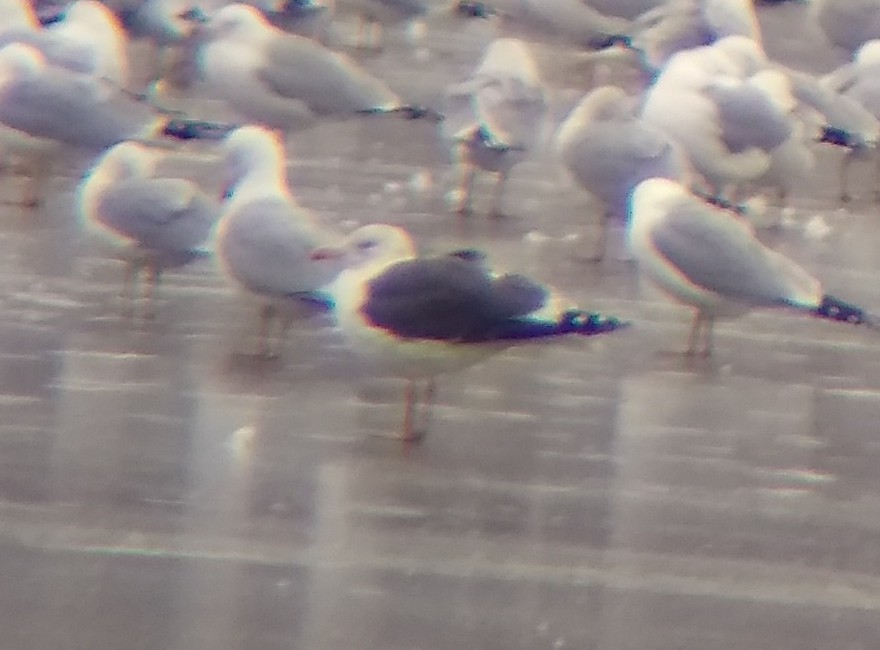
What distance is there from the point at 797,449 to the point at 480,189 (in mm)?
3803

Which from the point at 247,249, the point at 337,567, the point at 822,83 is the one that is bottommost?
the point at 337,567

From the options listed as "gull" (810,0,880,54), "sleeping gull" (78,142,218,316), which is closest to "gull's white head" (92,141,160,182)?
"sleeping gull" (78,142,218,316)

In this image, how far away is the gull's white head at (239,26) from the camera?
10.9m

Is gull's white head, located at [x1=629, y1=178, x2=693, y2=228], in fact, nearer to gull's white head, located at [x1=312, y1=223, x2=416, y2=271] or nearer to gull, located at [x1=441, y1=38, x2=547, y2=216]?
gull's white head, located at [x1=312, y1=223, x2=416, y2=271]

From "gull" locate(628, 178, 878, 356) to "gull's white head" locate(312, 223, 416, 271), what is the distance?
133 centimetres

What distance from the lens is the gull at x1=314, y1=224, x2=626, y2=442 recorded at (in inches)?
258

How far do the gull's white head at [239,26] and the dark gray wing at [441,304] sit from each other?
4.52 metres

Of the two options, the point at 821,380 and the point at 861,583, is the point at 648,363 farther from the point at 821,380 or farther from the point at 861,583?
the point at 861,583

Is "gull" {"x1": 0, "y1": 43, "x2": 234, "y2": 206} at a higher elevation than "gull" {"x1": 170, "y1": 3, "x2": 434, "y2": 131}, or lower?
lower

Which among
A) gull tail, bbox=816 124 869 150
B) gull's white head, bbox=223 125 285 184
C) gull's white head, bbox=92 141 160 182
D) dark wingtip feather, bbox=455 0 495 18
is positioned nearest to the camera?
gull's white head, bbox=223 125 285 184

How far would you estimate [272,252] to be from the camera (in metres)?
7.30

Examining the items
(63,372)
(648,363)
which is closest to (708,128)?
(648,363)

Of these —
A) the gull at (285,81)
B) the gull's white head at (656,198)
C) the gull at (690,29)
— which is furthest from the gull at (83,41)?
the gull at (690,29)

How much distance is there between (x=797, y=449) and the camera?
22.7 feet
